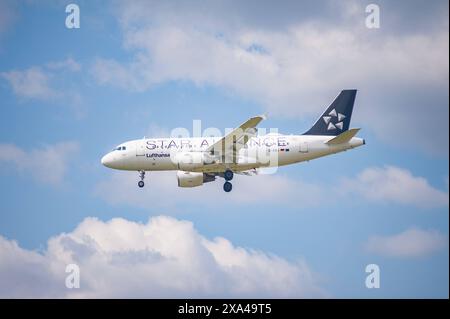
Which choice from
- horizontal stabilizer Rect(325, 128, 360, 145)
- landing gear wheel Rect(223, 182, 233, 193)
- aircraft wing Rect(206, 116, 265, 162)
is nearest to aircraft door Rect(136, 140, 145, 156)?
aircraft wing Rect(206, 116, 265, 162)

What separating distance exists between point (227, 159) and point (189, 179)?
4.99 metres

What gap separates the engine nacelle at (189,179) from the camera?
235 ft

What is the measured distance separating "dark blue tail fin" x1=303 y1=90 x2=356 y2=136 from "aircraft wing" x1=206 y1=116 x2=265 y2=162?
6909 mm

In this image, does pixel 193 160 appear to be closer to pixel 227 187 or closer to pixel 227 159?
pixel 227 159

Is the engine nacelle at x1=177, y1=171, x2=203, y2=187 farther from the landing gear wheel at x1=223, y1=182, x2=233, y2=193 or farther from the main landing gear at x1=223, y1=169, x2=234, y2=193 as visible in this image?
the landing gear wheel at x1=223, y1=182, x2=233, y2=193

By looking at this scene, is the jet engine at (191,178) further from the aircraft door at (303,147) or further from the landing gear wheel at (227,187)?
the aircraft door at (303,147)

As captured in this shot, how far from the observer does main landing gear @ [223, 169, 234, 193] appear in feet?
227

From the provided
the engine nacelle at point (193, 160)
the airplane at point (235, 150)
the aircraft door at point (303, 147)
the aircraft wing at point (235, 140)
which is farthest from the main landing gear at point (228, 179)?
the aircraft door at point (303, 147)

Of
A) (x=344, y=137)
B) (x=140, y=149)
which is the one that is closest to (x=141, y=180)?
(x=140, y=149)
